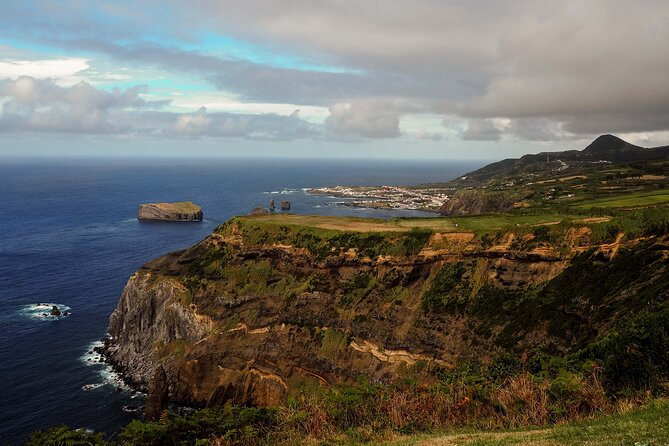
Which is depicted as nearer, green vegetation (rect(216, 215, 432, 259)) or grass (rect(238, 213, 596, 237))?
green vegetation (rect(216, 215, 432, 259))

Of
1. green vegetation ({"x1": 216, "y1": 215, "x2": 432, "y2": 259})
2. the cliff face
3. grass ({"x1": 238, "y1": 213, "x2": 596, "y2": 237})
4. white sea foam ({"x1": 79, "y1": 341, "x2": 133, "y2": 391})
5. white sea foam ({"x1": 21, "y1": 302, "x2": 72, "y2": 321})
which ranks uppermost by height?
grass ({"x1": 238, "y1": 213, "x2": 596, "y2": 237})

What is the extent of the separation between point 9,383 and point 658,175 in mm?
180717

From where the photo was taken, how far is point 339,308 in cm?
6059

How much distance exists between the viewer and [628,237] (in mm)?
49500

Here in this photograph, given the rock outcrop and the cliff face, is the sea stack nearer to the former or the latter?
the cliff face

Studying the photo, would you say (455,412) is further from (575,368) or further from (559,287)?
(559,287)

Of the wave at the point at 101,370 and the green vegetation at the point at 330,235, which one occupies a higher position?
the green vegetation at the point at 330,235

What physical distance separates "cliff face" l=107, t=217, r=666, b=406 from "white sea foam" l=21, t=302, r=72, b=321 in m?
16.1

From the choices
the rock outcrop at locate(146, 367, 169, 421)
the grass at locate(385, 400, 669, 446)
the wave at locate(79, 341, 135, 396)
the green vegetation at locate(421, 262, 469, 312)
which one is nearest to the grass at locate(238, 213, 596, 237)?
the green vegetation at locate(421, 262, 469, 312)

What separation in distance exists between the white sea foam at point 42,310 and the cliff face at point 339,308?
16110 mm

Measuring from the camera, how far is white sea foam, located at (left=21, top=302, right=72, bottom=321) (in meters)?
82.1

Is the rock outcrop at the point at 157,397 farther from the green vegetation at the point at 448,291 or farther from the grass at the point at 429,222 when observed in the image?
the green vegetation at the point at 448,291

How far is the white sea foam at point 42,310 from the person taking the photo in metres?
82.1

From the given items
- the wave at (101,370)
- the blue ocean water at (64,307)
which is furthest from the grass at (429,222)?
the blue ocean water at (64,307)
